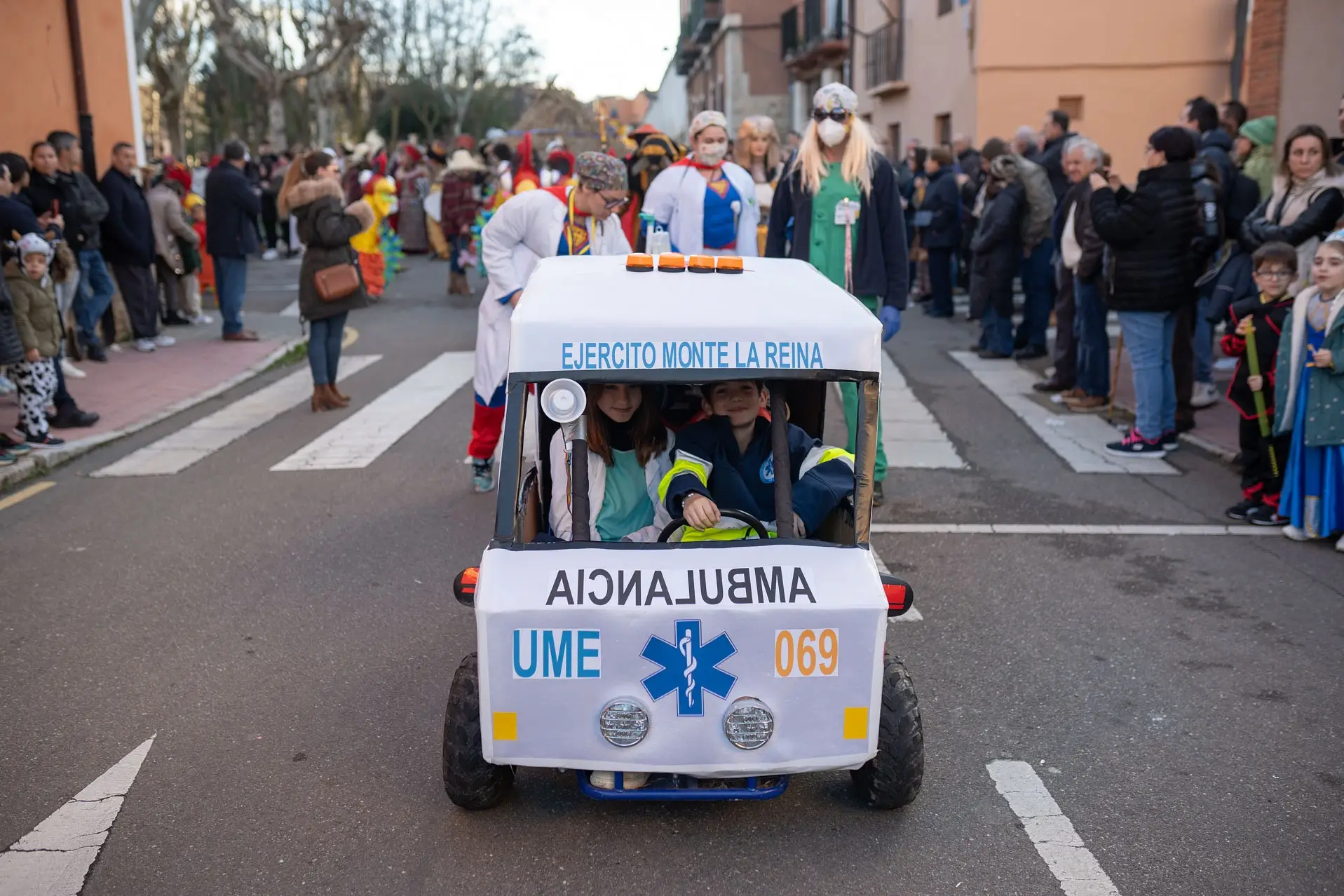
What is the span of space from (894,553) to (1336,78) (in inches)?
358

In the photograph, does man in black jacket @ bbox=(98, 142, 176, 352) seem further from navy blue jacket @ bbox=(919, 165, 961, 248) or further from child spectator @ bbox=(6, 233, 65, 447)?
navy blue jacket @ bbox=(919, 165, 961, 248)

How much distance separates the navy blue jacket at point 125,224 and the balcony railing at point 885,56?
59.7 ft

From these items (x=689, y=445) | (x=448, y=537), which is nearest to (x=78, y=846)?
(x=689, y=445)

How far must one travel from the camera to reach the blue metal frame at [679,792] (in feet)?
12.1

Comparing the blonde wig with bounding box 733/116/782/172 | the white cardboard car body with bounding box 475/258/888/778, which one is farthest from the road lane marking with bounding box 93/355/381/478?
the white cardboard car body with bounding box 475/258/888/778

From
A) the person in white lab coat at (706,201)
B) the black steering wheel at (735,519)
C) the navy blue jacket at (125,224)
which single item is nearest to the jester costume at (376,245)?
the navy blue jacket at (125,224)

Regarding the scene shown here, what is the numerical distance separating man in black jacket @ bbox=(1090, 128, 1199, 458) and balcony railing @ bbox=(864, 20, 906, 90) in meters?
19.8

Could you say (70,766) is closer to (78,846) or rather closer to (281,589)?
(78,846)

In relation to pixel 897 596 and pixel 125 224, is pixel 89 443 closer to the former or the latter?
pixel 125 224

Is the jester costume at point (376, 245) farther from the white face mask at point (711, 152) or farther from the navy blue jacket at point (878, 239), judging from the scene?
the navy blue jacket at point (878, 239)

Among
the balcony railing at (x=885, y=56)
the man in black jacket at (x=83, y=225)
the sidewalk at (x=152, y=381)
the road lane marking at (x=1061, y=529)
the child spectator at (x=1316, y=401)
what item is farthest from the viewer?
the balcony railing at (x=885, y=56)

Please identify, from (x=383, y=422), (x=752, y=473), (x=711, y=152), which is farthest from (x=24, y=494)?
(x=752, y=473)

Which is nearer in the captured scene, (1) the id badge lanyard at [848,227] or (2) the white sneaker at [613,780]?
(2) the white sneaker at [613,780]

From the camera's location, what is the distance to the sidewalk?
9141 mm
